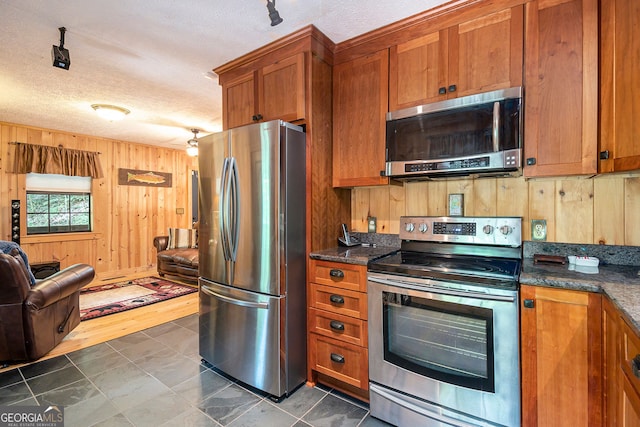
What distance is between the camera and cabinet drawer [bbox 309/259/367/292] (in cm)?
187

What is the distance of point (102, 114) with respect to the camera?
3.63 m

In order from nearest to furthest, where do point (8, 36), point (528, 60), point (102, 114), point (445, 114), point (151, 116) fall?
point (528, 60) → point (445, 114) → point (8, 36) → point (102, 114) → point (151, 116)

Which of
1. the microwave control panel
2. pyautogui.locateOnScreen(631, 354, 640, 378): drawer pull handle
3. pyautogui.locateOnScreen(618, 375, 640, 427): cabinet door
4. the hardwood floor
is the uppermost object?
the microwave control panel

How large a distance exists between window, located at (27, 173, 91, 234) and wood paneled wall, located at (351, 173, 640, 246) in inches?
216

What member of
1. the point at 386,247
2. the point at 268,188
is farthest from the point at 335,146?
the point at 386,247

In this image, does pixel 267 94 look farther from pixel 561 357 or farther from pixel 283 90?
pixel 561 357

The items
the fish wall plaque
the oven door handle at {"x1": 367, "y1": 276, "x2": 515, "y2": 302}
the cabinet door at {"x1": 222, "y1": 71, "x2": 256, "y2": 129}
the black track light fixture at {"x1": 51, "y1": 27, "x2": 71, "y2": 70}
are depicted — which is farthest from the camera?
the fish wall plaque

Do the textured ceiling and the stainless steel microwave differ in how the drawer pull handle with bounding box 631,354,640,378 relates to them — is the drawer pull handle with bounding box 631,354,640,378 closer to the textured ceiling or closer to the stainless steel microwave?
the stainless steel microwave

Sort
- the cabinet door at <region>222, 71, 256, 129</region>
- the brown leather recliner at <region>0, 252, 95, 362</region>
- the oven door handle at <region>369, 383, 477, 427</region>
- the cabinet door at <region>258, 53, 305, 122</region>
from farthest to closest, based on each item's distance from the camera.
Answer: the cabinet door at <region>222, 71, 256, 129</region>
the brown leather recliner at <region>0, 252, 95, 362</region>
the cabinet door at <region>258, 53, 305, 122</region>
the oven door handle at <region>369, 383, 477, 427</region>

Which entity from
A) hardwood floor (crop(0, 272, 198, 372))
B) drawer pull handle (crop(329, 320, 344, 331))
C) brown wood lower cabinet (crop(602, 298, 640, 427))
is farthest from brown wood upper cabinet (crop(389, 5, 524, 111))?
hardwood floor (crop(0, 272, 198, 372))

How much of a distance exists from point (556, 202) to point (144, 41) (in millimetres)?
3034

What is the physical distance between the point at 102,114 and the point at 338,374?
12.9 ft

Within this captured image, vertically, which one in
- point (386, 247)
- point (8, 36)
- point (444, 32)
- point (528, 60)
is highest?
point (8, 36)

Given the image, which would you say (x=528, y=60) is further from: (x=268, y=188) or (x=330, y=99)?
(x=268, y=188)
